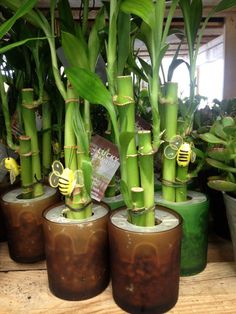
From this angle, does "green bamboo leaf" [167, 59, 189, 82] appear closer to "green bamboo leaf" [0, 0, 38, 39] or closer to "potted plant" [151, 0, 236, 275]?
"potted plant" [151, 0, 236, 275]

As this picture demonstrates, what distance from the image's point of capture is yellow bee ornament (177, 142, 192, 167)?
0.53 m

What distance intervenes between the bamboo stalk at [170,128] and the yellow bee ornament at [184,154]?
20mm

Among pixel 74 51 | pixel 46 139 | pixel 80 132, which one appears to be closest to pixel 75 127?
pixel 80 132

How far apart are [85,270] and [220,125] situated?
1.07 ft

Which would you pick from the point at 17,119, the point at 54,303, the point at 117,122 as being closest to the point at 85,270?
the point at 54,303

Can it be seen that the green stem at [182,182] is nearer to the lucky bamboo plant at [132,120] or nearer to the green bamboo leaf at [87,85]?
the lucky bamboo plant at [132,120]

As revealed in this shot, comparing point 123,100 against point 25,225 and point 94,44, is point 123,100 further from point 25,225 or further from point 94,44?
point 25,225

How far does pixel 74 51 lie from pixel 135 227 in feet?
0.91

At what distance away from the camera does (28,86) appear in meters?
0.63

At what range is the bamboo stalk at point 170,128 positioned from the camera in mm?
519

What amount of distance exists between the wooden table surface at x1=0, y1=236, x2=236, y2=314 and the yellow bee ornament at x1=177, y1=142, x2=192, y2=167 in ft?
0.70

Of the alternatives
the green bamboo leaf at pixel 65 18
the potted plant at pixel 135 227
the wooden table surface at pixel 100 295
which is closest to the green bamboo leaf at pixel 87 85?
the potted plant at pixel 135 227

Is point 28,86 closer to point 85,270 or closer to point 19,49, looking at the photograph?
point 19,49

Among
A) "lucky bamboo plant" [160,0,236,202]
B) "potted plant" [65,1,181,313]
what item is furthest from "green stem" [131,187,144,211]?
"lucky bamboo plant" [160,0,236,202]
